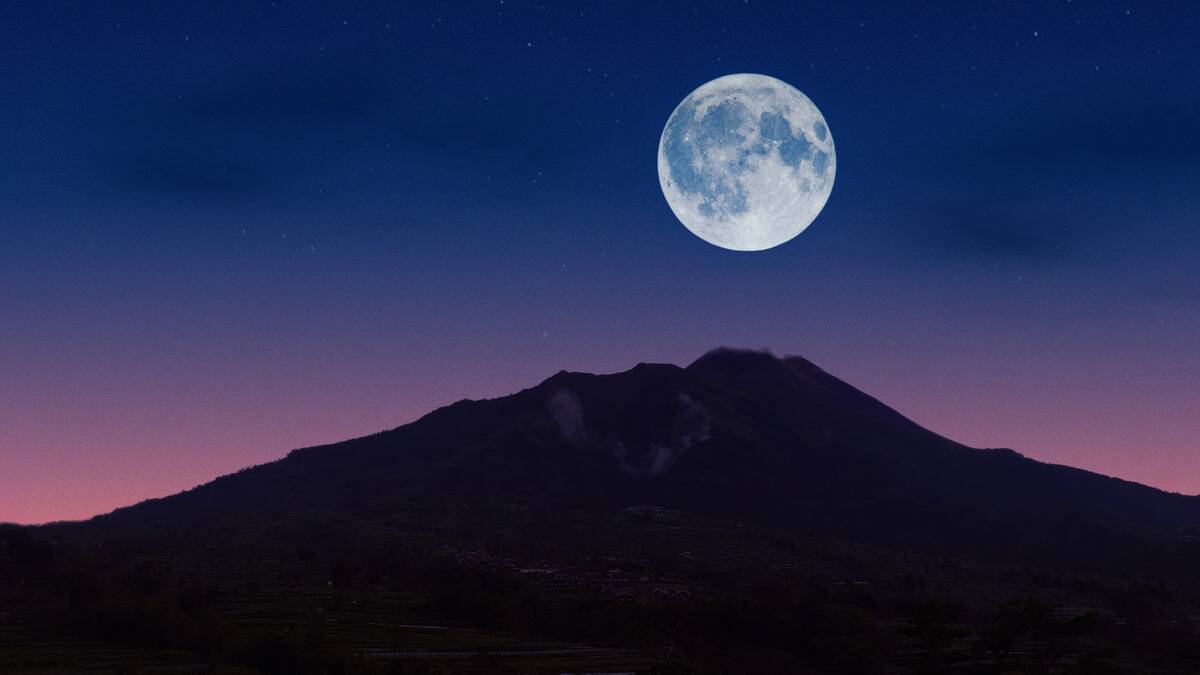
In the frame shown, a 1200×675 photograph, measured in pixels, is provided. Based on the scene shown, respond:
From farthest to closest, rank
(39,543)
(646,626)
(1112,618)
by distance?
(39,543) < (1112,618) < (646,626)

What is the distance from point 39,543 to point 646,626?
117 meters

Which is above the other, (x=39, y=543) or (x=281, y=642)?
(x=39, y=543)

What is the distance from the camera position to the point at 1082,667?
10600cm

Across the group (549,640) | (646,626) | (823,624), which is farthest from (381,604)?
(823,624)

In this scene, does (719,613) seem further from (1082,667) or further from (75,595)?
(75,595)

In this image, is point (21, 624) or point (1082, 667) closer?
point (1082, 667)

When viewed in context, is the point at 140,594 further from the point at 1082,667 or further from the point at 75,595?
the point at 1082,667

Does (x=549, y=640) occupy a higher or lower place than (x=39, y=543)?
lower

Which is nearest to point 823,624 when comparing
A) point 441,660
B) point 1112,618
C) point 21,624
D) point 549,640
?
point 549,640

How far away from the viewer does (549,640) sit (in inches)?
5595

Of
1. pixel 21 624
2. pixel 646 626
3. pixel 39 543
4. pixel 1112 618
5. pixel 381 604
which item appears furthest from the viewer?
pixel 39 543

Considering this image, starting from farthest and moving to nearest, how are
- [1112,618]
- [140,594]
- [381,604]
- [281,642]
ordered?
[1112,618] → [381,604] → [140,594] → [281,642]

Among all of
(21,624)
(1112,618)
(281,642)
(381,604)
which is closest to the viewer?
(281,642)

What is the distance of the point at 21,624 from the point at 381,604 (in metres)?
46.3
